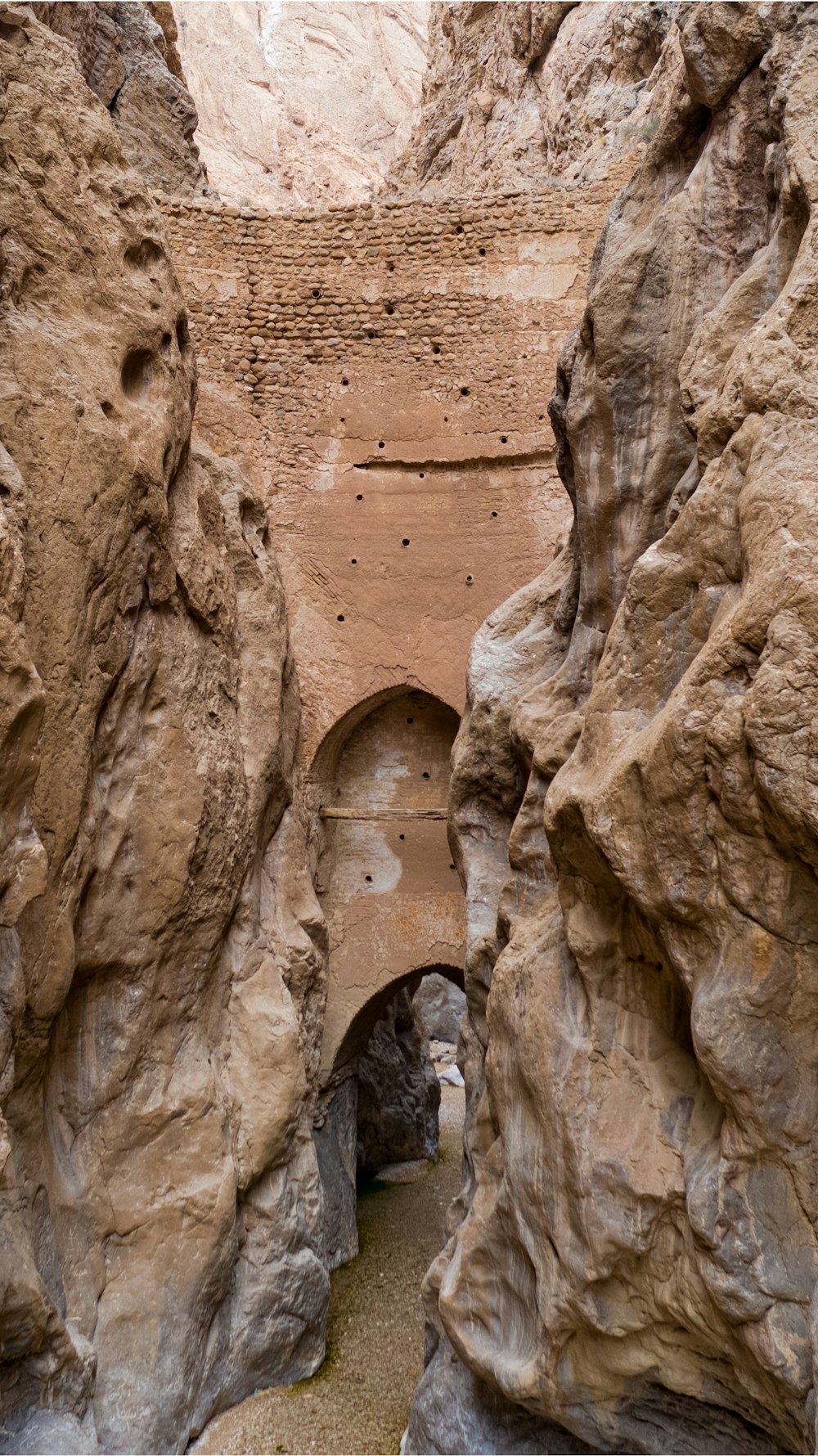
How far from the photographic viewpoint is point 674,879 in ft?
10.9

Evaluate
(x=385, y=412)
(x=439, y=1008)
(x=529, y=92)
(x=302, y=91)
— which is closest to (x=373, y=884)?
(x=385, y=412)

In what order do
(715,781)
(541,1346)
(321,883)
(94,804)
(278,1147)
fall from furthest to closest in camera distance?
1. (321,883)
2. (278,1147)
3. (94,804)
4. (541,1346)
5. (715,781)

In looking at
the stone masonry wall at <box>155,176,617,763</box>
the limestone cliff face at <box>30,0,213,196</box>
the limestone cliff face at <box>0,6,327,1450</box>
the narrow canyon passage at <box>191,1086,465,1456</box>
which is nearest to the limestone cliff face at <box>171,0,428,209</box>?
the limestone cliff face at <box>30,0,213,196</box>

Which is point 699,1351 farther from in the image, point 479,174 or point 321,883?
point 479,174

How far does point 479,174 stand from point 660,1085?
12481 millimetres

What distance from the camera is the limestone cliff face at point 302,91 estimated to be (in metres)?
29.8

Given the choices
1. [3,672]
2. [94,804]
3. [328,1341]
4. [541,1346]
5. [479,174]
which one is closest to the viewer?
[3,672]

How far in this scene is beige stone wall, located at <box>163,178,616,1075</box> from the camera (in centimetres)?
831

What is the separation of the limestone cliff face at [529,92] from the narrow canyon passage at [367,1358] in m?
8.55

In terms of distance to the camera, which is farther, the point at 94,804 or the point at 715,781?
the point at 94,804

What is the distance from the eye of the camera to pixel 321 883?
841cm

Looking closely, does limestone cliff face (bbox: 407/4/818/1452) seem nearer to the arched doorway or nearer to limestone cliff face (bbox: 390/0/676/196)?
the arched doorway

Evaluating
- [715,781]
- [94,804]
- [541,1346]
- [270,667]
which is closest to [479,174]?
[270,667]

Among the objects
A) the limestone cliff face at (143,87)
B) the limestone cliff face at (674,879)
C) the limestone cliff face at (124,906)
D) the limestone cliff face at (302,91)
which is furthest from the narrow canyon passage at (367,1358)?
the limestone cliff face at (302,91)
